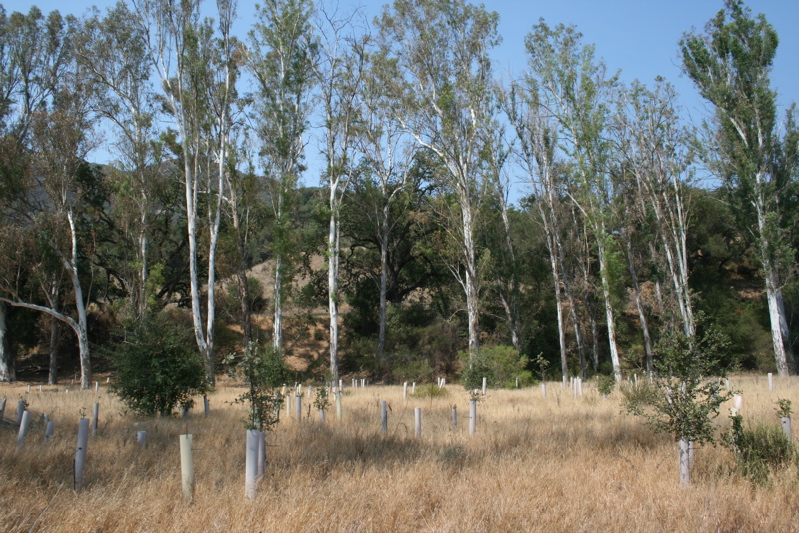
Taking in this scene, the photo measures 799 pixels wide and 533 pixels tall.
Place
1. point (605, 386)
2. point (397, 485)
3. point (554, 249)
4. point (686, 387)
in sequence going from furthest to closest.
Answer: point (554, 249)
point (605, 386)
point (686, 387)
point (397, 485)

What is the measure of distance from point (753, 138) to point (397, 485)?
28.8 m

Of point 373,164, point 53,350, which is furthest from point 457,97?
point 53,350

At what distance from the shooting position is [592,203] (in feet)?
82.7

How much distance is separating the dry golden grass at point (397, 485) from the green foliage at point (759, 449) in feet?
0.63

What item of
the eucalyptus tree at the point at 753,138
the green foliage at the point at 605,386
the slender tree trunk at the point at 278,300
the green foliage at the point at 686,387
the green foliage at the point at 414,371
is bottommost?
the green foliage at the point at 414,371

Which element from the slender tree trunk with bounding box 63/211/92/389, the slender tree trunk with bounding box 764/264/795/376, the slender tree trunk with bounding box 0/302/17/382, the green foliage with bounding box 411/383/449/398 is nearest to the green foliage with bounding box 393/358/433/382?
the green foliage with bounding box 411/383/449/398

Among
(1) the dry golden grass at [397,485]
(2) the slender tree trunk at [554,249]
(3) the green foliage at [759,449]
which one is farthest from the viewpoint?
(2) the slender tree trunk at [554,249]

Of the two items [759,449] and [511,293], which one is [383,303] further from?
[759,449]

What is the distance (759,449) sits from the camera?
726 centimetres

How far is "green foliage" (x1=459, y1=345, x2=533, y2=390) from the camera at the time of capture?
22.0 m

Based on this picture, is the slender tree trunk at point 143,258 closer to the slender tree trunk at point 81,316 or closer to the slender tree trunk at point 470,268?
the slender tree trunk at point 81,316

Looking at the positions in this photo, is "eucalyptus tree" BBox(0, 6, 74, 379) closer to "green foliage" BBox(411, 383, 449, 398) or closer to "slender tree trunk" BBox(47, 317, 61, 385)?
"slender tree trunk" BBox(47, 317, 61, 385)

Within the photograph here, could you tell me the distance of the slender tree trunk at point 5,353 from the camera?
1134 inches

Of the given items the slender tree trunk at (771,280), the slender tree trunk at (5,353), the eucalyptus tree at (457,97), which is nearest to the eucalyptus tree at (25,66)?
the slender tree trunk at (5,353)
